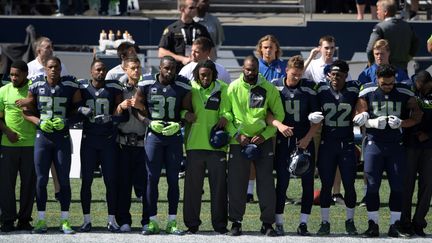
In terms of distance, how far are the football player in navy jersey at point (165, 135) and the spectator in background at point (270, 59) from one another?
1786mm

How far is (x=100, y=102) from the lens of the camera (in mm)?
12922

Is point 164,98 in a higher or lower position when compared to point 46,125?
higher

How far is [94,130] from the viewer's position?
506 inches

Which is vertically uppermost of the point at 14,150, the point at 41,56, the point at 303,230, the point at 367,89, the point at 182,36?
the point at 182,36

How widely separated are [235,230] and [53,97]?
2.29 metres

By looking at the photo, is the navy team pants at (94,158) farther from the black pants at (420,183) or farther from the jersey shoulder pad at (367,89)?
the black pants at (420,183)

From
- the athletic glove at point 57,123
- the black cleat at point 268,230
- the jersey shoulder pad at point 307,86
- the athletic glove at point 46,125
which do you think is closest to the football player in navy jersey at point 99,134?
the athletic glove at point 57,123

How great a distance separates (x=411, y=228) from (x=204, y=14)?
5.02m

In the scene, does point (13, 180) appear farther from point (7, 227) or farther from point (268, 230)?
point (268, 230)

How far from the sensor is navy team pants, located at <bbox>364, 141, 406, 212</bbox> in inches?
503

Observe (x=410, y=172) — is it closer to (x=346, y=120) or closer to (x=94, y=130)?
(x=346, y=120)

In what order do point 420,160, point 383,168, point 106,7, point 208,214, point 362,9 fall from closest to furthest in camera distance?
point 383,168 < point 420,160 < point 208,214 < point 362,9 < point 106,7

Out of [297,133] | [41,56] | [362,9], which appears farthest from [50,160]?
[362,9]

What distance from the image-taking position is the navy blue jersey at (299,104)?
511 inches
